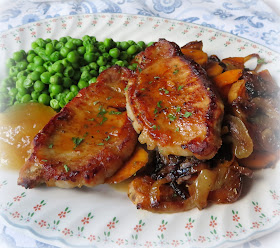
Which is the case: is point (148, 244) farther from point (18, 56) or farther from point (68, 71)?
point (18, 56)

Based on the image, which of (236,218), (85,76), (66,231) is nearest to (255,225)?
(236,218)

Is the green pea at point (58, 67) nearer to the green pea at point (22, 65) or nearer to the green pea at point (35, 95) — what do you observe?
the green pea at point (35, 95)

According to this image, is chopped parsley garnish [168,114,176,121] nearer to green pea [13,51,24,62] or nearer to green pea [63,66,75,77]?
green pea [63,66,75,77]

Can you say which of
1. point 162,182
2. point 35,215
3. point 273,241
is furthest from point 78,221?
point 273,241

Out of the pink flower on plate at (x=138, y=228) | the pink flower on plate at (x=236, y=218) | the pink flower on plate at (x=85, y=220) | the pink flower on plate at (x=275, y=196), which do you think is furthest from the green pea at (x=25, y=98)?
the pink flower on plate at (x=275, y=196)

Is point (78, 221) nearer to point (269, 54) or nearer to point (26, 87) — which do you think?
point (26, 87)
